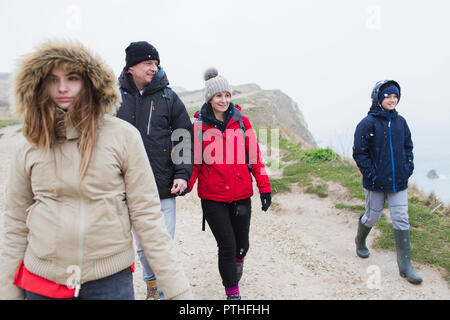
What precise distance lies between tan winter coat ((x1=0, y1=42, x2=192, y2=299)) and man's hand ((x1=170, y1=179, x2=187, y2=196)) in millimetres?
1322

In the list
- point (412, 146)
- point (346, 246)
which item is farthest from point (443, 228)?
point (412, 146)

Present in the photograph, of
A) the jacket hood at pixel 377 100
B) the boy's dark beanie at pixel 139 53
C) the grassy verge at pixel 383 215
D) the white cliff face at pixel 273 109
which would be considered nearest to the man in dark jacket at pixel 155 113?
the boy's dark beanie at pixel 139 53

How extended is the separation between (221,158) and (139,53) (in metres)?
1.27

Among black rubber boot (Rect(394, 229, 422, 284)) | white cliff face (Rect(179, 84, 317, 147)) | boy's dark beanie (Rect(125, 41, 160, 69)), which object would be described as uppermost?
boy's dark beanie (Rect(125, 41, 160, 69))

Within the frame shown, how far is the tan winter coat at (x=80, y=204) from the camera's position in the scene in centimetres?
187

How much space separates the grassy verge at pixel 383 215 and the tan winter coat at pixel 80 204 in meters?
4.27

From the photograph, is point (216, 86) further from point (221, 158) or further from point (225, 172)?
point (225, 172)

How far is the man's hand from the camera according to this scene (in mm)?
3410

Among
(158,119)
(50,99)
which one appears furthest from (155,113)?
(50,99)

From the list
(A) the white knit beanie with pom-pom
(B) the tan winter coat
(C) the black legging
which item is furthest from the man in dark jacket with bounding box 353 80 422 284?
(B) the tan winter coat

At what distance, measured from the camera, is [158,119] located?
3.38 m

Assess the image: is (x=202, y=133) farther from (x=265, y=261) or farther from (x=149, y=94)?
(x=265, y=261)

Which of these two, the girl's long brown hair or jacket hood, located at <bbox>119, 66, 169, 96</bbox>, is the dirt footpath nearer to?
jacket hood, located at <bbox>119, 66, 169, 96</bbox>

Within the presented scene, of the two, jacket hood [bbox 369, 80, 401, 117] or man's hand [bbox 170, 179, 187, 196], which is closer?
man's hand [bbox 170, 179, 187, 196]
